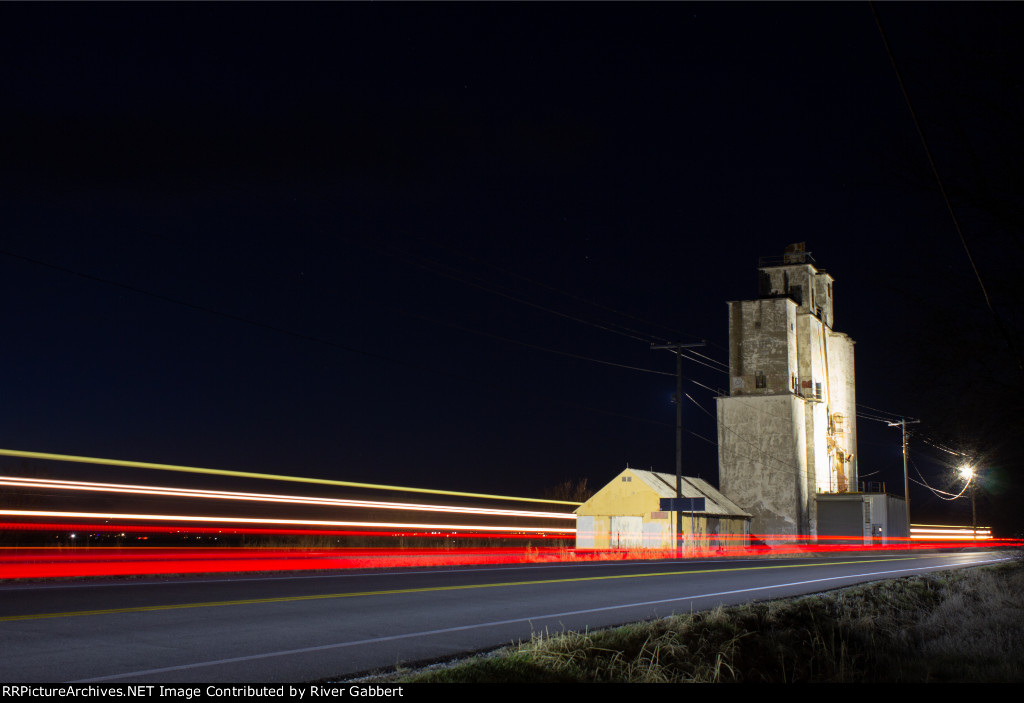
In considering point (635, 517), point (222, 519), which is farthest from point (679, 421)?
point (222, 519)

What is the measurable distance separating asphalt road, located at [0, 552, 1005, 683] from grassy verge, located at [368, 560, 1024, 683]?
105 centimetres

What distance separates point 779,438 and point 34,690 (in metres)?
58.7

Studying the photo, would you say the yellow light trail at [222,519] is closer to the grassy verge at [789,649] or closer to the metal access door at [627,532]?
the grassy verge at [789,649]

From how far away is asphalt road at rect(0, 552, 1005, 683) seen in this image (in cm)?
724

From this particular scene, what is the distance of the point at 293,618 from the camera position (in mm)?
10328

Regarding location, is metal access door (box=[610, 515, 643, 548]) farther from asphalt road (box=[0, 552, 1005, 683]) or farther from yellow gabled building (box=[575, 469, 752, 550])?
asphalt road (box=[0, 552, 1005, 683])

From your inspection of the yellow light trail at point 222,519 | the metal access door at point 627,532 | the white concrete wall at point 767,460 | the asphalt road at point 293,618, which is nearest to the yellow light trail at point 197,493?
the yellow light trail at point 222,519

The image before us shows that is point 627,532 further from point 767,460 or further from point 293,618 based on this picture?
point 293,618

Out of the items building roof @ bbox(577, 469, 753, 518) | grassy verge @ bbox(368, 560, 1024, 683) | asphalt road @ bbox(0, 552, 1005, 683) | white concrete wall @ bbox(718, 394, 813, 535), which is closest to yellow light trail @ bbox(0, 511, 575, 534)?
asphalt road @ bbox(0, 552, 1005, 683)

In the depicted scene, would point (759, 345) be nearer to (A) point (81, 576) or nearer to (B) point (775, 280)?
(B) point (775, 280)

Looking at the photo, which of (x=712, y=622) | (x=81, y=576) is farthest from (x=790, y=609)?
(x=81, y=576)

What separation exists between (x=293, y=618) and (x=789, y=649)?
19.0 feet

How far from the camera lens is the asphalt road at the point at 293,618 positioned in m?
7.24

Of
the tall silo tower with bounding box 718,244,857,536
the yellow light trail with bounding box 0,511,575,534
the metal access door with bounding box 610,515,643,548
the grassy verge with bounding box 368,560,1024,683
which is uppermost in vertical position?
the tall silo tower with bounding box 718,244,857,536
